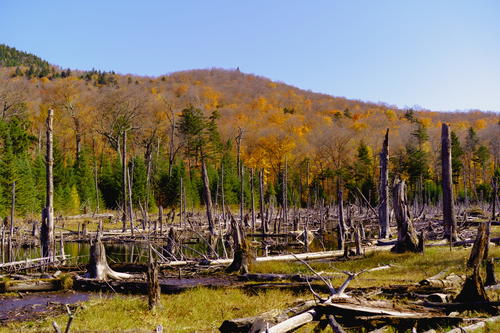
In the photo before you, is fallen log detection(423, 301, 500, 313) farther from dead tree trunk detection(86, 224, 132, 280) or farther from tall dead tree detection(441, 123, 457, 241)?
tall dead tree detection(441, 123, 457, 241)

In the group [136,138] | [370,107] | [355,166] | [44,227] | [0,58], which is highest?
[0,58]

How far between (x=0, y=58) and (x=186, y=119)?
88.3 metres

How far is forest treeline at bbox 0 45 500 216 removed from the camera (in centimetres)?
4841

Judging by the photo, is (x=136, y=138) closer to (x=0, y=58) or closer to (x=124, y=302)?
(x=124, y=302)

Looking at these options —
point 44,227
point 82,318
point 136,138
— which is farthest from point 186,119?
point 82,318

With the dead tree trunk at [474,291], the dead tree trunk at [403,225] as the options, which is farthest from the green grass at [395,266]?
the dead tree trunk at [474,291]

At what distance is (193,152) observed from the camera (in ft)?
237

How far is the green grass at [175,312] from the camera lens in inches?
371

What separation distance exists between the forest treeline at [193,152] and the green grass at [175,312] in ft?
54.9

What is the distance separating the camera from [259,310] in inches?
398

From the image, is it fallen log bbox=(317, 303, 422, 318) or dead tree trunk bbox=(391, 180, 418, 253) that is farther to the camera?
dead tree trunk bbox=(391, 180, 418, 253)

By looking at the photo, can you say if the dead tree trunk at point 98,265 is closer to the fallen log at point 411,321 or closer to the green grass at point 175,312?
the green grass at point 175,312

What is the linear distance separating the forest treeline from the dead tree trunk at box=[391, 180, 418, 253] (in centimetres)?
1012

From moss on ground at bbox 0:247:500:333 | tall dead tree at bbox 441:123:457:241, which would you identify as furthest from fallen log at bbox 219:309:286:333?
tall dead tree at bbox 441:123:457:241
